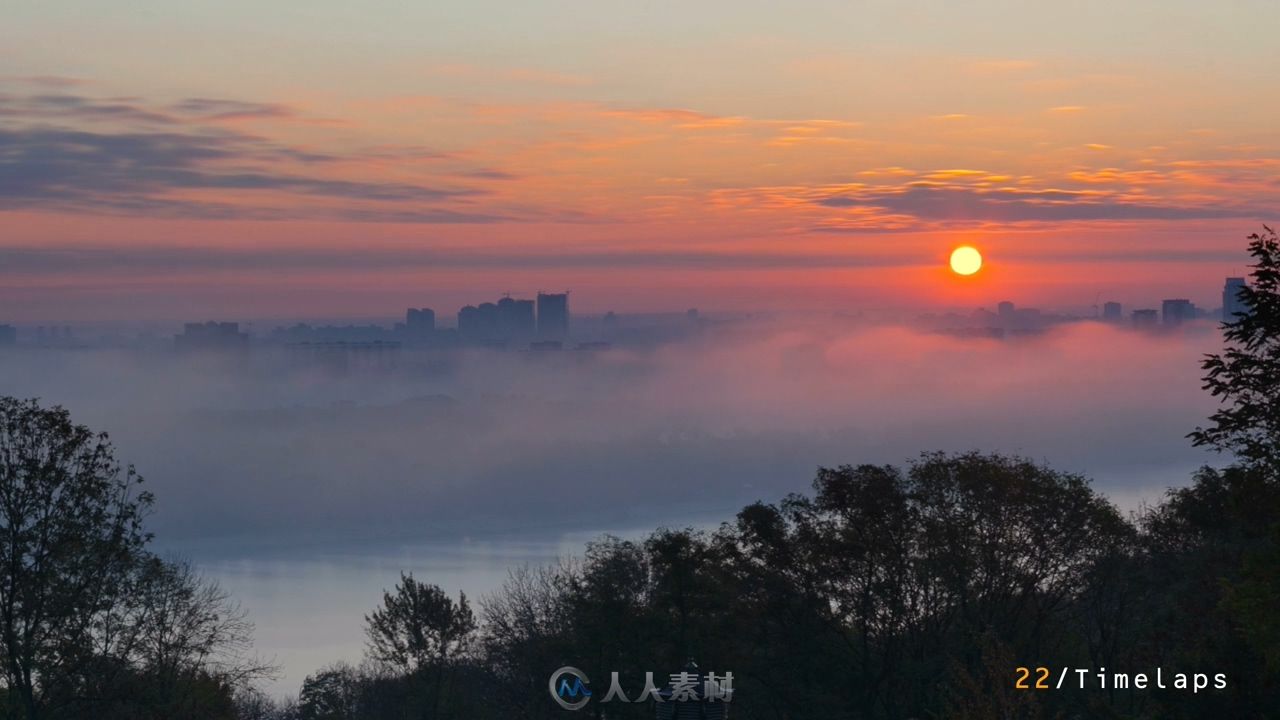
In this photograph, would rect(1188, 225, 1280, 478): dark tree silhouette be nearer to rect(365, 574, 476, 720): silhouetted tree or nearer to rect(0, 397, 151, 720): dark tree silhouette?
rect(0, 397, 151, 720): dark tree silhouette

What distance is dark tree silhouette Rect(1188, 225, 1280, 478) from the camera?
57.8ft

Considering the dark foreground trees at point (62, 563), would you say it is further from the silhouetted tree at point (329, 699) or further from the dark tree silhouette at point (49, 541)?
the silhouetted tree at point (329, 699)

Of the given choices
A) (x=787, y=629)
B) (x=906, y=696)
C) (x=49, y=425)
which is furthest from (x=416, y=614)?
(x=49, y=425)

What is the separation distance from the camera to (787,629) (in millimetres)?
33531

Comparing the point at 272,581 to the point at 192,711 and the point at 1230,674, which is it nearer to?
the point at 192,711

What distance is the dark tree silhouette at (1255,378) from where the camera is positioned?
17.6m

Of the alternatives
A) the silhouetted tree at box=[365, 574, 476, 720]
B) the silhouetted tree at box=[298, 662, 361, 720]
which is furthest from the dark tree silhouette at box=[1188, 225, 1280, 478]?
the silhouetted tree at box=[298, 662, 361, 720]

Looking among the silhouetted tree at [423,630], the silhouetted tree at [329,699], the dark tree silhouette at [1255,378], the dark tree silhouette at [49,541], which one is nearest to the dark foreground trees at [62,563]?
the dark tree silhouette at [49,541]

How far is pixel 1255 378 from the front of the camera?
17969 mm

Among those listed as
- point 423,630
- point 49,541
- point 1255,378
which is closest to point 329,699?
point 423,630

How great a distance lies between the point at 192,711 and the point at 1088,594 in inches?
847

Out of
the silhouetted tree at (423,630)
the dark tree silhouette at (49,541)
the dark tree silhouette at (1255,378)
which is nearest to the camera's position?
the dark tree silhouette at (1255,378)

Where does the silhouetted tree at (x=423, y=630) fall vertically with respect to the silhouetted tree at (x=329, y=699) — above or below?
above

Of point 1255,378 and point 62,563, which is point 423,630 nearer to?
point 62,563
